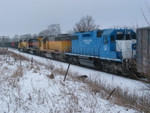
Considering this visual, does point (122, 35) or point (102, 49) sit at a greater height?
point (122, 35)

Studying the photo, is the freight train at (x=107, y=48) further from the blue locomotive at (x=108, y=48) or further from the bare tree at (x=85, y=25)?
the bare tree at (x=85, y=25)

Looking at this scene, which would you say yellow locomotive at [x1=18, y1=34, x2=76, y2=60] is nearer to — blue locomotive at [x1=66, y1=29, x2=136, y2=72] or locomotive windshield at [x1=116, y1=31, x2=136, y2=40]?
blue locomotive at [x1=66, y1=29, x2=136, y2=72]

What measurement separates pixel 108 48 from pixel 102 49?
89cm

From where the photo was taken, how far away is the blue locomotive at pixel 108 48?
38.0 ft

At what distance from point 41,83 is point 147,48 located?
16.1 ft

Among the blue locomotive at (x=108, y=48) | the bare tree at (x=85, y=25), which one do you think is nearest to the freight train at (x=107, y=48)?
the blue locomotive at (x=108, y=48)

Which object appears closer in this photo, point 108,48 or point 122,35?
point 122,35

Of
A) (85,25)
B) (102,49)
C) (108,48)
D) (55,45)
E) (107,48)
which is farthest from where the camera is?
(85,25)

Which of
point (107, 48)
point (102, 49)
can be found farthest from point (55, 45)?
→ point (107, 48)

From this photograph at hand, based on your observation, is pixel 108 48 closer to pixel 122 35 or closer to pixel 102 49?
pixel 102 49

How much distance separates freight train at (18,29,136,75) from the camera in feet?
37.9

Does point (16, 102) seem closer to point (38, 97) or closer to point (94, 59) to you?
point (38, 97)

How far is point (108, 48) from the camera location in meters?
12.8

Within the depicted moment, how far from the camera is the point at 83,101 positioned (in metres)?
5.72
